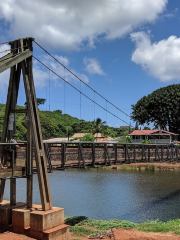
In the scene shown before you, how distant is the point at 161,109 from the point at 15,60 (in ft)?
137

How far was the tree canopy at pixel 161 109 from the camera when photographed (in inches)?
1836

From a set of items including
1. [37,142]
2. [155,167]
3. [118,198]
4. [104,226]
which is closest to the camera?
[37,142]

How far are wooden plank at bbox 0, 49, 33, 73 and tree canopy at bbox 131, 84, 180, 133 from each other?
40.7 meters

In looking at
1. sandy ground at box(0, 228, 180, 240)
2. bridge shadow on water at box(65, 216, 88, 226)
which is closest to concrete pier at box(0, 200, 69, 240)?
sandy ground at box(0, 228, 180, 240)

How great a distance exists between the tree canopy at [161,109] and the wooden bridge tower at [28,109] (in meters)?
40.7

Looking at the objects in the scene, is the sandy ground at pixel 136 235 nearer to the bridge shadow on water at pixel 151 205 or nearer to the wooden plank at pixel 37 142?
the wooden plank at pixel 37 142

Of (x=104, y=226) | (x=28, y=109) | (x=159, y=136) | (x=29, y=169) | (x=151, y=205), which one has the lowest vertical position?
(x=151, y=205)

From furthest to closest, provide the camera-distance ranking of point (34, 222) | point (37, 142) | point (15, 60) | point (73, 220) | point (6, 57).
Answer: point (73, 220), point (6, 57), point (37, 142), point (15, 60), point (34, 222)

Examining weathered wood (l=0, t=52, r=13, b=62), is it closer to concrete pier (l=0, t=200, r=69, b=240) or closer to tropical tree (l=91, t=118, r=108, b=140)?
concrete pier (l=0, t=200, r=69, b=240)

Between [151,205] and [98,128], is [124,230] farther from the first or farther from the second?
[98,128]

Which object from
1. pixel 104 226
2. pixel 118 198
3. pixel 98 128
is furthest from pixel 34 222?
pixel 98 128

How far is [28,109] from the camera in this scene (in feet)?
26.4

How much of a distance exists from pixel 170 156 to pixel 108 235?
1313cm

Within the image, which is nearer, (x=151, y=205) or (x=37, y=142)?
(x=37, y=142)
